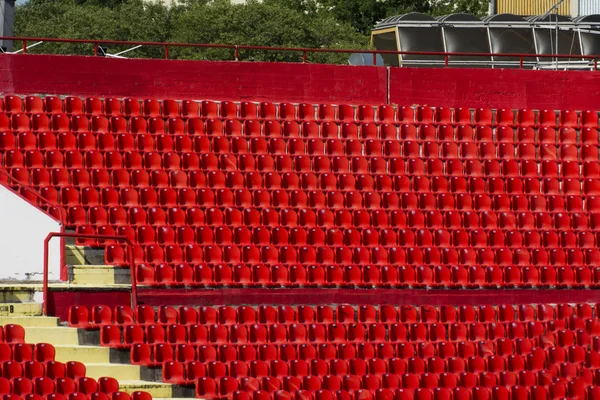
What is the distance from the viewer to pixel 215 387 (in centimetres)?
1459

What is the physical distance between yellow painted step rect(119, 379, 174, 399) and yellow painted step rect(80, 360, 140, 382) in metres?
0.10

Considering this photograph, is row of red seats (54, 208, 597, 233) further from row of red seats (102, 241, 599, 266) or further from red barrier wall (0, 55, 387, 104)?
red barrier wall (0, 55, 387, 104)

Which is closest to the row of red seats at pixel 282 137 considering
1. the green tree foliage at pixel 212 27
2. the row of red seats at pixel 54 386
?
the row of red seats at pixel 54 386

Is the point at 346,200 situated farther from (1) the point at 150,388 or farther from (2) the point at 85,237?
(1) the point at 150,388

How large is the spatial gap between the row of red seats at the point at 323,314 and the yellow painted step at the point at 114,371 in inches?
20.5

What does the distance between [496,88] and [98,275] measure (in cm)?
729

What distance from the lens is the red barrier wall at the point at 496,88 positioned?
789 inches

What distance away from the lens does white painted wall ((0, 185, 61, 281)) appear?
15.7 m

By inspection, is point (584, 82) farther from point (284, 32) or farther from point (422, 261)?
point (284, 32)

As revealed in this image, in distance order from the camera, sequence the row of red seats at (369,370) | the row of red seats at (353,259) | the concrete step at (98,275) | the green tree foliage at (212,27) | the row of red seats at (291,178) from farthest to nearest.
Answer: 1. the green tree foliage at (212,27)
2. the row of red seats at (291,178)
3. the row of red seats at (353,259)
4. the concrete step at (98,275)
5. the row of red seats at (369,370)

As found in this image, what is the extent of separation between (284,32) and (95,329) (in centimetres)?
2608

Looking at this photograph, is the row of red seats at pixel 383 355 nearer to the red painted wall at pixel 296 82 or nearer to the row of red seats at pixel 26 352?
the row of red seats at pixel 26 352

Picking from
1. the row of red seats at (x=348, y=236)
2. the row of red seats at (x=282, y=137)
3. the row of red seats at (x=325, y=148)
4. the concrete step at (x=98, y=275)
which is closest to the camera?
the concrete step at (x=98, y=275)

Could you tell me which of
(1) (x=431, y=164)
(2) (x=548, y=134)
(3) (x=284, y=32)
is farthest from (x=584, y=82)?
(3) (x=284, y=32)
